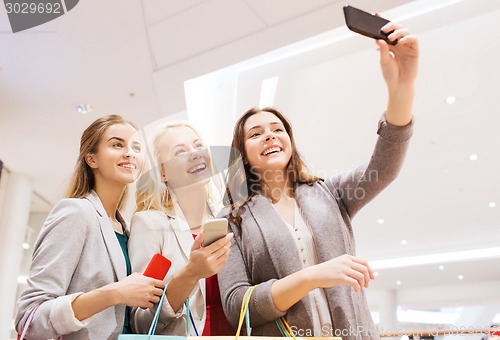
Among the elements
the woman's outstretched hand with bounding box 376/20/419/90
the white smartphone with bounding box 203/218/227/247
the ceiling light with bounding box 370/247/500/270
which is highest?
the woman's outstretched hand with bounding box 376/20/419/90

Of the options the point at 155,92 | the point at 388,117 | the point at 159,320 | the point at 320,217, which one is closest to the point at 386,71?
the point at 388,117

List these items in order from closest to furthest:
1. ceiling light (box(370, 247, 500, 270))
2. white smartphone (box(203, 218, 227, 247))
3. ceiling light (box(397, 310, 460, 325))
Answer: white smartphone (box(203, 218, 227, 247)) < ceiling light (box(370, 247, 500, 270)) < ceiling light (box(397, 310, 460, 325))

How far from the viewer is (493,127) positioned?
479 cm

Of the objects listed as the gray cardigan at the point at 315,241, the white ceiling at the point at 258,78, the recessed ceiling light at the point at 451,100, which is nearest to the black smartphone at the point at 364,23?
the gray cardigan at the point at 315,241

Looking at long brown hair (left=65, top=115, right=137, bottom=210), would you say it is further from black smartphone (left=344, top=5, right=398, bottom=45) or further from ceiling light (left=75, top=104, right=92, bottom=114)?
ceiling light (left=75, top=104, right=92, bottom=114)

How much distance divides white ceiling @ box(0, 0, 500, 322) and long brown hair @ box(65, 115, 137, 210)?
1481 mm

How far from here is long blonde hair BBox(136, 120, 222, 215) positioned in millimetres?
1170

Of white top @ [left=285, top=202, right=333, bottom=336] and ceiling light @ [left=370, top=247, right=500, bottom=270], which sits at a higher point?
white top @ [left=285, top=202, right=333, bottom=336]

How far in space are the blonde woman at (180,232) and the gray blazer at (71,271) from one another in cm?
6

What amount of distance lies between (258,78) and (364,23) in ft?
8.35

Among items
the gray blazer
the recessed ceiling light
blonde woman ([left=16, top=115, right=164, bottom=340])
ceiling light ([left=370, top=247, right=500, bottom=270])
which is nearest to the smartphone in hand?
blonde woman ([left=16, top=115, right=164, bottom=340])

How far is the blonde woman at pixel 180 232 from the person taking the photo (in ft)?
3.04

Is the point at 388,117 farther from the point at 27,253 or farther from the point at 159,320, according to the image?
the point at 27,253

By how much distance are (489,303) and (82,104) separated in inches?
387
